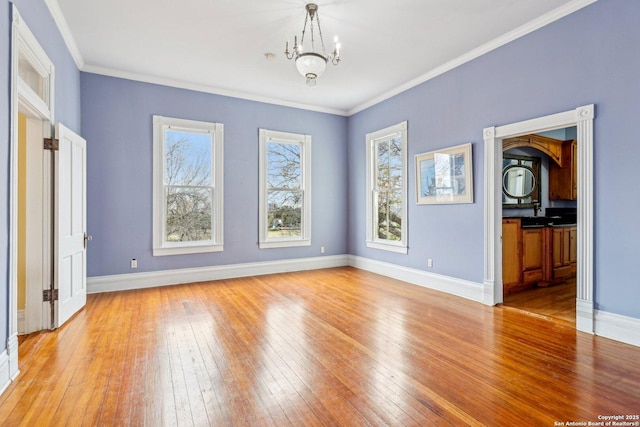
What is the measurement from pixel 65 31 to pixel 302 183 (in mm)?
3964

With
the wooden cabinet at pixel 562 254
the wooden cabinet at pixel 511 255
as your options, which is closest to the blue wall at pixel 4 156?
the wooden cabinet at pixel 511 255

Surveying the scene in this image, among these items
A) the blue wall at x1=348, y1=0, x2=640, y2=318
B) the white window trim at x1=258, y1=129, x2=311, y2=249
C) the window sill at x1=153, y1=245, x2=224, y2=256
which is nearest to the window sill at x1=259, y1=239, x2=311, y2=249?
the white window trim at x1=258, y1=129, x2=311, y2=249

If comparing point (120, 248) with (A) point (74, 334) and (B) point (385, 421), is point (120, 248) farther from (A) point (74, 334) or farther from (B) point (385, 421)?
(B) point (385, 421)

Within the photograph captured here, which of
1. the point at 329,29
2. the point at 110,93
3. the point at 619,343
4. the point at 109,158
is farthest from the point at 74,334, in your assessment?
the point at 619,343

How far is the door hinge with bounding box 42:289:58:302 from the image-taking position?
10.7 feet

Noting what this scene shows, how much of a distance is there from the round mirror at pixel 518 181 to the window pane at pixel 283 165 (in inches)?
→ 141

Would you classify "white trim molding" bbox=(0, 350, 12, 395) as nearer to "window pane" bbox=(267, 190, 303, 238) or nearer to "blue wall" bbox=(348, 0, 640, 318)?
"window pane" bbox=(267, 190, 303, 238)

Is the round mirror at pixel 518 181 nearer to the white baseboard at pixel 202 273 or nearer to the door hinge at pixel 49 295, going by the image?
the white baseboard at pixel 202 273

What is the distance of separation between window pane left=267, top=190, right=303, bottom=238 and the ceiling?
6.44 ft

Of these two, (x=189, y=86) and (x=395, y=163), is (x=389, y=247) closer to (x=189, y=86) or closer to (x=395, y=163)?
(x=395, y=163)

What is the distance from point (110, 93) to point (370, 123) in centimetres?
424

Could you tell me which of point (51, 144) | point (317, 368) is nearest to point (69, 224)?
point (51, 144)

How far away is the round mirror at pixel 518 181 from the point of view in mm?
5371

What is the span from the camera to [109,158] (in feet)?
15.7
